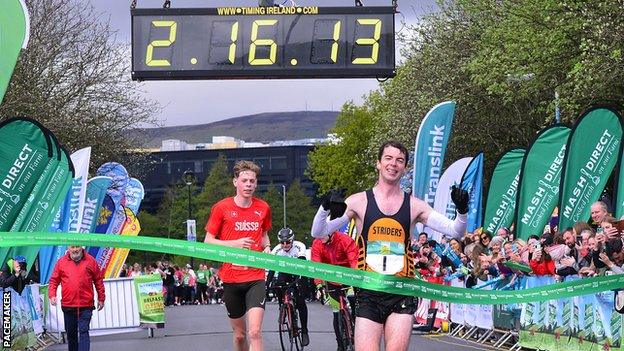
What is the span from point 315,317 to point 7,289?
12077mm

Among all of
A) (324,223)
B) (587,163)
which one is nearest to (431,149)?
(587,163)

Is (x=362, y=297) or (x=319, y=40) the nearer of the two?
(x=362, y=297)

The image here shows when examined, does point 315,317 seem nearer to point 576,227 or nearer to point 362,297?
point 576,227

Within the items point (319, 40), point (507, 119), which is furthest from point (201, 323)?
point (507, 119)

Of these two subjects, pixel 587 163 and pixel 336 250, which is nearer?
pixel 336 250

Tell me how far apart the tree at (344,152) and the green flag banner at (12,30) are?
7816cm

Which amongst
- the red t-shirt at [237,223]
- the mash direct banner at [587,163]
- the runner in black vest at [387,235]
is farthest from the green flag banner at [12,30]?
the mash direct banner at [587,163]

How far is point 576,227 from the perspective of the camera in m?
17.2

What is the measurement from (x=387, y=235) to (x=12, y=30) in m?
6.39

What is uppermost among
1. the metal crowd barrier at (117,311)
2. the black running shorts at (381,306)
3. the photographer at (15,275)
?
the black running shorts at (381,306)

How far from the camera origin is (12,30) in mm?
14508

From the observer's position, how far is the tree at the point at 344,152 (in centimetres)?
9450

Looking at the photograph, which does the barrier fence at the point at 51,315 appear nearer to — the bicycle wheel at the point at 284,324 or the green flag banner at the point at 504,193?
the bicycle wheel at the point at 284,324

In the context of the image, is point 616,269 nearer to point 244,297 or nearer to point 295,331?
point 244,297
